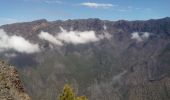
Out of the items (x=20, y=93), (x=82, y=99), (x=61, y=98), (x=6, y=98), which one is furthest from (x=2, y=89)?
(x=82, y=99)

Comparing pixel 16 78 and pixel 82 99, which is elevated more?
pixel 16 78

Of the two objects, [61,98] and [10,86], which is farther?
[61,98]

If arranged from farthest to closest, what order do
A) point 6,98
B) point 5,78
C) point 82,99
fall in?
point 82,99 < point 5,78 < point 6,98

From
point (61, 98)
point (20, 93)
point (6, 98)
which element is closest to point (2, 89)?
point (6, 98)

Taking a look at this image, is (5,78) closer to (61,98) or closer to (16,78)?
(16,78)

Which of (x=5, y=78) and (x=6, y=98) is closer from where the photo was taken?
(x=6, y=98)

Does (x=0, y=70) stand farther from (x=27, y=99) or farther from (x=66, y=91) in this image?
(x=66, y=91)

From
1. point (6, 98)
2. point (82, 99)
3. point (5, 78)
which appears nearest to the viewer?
point (6, 98)
